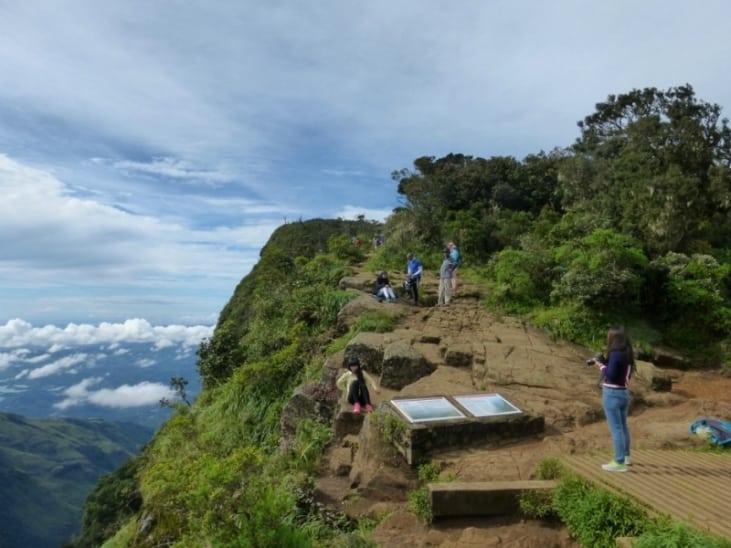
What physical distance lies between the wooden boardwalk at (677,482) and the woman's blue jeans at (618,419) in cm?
20

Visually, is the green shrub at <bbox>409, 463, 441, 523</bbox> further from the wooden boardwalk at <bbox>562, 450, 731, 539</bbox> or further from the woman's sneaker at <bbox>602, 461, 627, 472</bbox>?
the woman's sneaker at <bbox>602, 461, 627, 472</bbox>

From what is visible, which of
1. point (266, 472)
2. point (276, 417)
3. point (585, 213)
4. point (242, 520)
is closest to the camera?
point (242, 520)

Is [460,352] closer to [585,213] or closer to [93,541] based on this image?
[585,213]

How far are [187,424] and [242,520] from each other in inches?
355

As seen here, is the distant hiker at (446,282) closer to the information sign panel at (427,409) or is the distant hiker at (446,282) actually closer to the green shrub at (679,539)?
the information sign panel at (427,409)

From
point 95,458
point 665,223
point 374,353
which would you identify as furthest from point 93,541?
point 95,458

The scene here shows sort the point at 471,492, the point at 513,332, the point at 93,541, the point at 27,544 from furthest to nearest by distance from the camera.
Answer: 1. the point at 27,544
2. the point at 93,541
3. the point at 513,332
4. the point at 471,492

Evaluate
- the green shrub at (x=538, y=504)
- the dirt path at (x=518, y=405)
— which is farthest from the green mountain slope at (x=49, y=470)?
the green shrub at (x=538, y=504)

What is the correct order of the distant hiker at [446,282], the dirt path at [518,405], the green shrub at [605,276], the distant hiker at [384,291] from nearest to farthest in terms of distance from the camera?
the dirt path at [518,405], the green shrub at [605,276], the distant hiker at [446,282], the distant hiker at [384,291]

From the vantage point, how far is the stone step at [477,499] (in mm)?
4934

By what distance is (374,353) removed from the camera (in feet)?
31.8

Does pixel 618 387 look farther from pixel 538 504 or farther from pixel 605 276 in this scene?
pixel 605 276

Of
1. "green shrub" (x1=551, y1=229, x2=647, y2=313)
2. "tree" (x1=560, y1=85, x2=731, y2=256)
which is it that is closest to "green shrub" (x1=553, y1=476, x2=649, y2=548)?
"green shrub" (x1=551, y1=229, x2=647, y2=313)

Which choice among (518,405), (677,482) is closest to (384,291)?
(518,405)
